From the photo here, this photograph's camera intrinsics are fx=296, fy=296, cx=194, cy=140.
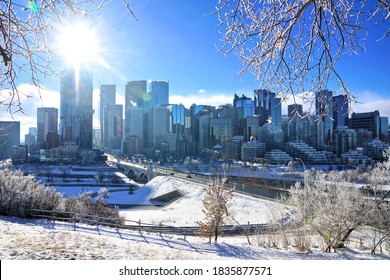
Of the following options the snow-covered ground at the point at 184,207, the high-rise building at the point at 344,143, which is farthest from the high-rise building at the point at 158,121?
the high-rise building at the point at 344,143

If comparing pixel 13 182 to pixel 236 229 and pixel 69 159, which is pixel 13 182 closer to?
pixel 236 229

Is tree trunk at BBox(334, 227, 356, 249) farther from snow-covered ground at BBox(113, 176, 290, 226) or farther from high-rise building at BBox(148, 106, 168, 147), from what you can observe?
high-rise building at BBox(148, 106, 168, 147)

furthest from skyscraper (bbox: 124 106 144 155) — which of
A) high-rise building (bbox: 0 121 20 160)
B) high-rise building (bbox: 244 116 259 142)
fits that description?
high-rise building (bbox: 0 121 20 160)

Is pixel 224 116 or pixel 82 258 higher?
pixel 224 116

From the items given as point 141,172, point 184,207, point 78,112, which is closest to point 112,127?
point 78,112

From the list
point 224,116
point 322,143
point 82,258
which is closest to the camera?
point 82,258

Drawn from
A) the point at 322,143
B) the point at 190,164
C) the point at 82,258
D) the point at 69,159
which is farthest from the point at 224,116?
the point at 82,258

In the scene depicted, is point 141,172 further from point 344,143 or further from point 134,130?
point 344,143
